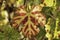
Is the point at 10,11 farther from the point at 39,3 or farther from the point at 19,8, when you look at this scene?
the point at 39,3

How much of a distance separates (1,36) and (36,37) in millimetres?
185

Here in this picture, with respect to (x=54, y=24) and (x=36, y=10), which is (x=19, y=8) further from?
(x=54, y=24)

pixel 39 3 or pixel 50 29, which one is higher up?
pixel 39 3

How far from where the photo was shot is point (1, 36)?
1.08 metres

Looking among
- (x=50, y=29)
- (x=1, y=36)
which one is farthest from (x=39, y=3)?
(x=1, y=36)

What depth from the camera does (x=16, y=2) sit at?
3.53 feet

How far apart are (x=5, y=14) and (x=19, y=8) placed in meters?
0.08

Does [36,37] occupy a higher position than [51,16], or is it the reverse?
[51,16]

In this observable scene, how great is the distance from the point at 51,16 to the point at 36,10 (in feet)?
0.29

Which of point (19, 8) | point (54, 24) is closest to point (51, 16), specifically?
point (54, 24)

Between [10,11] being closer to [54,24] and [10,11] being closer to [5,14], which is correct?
[5,14]

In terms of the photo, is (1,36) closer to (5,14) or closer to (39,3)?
(5,14)

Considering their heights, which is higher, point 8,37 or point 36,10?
point 36,10

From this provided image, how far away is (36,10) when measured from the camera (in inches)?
42.6
